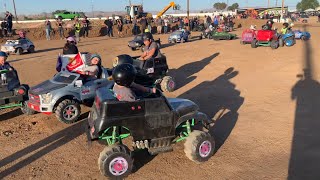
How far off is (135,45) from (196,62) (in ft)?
21.6

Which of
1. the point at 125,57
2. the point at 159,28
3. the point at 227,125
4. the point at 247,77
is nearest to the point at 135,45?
the point at 247,77

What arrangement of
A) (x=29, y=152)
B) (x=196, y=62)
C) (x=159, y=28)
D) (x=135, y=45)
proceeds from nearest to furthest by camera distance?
(x=29, y=152) → (x=196, y=62) → (x=135, y=45) → (x=159, y=28)

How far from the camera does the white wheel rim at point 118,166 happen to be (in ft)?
17.9

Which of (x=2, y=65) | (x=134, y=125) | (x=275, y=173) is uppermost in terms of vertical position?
(x=2, y=65)

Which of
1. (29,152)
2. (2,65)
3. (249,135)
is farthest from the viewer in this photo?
(2,65)

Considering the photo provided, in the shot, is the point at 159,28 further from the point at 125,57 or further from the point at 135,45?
the point at 125,57

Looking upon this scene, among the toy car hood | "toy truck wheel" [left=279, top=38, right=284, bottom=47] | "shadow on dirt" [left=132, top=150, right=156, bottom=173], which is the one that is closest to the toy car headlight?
the toy car hood

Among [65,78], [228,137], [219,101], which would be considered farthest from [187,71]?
[228,137]

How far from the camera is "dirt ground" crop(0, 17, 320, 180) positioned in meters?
5.86

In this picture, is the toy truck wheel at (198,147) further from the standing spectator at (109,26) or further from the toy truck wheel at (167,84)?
the standing spectator at (109,26)

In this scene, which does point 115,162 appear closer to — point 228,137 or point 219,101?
point 228,137

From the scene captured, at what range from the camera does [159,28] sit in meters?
41.6

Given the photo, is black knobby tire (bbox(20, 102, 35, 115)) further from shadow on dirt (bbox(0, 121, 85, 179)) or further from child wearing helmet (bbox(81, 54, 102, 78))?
child wearing helmet (bbox(81, 54, 102, 78))

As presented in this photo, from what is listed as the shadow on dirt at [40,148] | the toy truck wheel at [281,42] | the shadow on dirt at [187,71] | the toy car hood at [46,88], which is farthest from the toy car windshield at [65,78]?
the toy truck wheel at [281,42]
